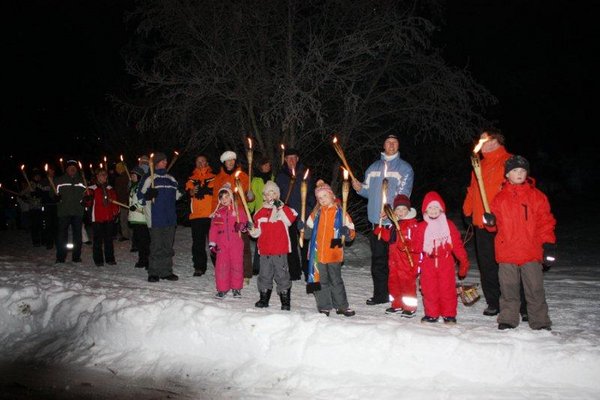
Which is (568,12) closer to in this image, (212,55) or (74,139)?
(212,55)

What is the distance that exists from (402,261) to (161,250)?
13.8 feet

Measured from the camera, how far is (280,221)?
6941 mm

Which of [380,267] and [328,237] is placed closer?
[328,237]

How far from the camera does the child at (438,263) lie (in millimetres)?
5820

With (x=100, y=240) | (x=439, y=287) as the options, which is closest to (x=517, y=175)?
(x=439, y=287)

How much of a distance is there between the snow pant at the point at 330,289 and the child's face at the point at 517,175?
2.13 meters

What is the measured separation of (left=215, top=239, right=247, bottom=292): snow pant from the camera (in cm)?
742

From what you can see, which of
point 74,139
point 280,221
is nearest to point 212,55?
point 280,221

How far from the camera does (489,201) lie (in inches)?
244

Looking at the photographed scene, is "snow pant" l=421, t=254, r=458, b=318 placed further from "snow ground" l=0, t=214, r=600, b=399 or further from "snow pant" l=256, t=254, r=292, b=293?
"snow pant" l=256, t=254, r=292, b=293

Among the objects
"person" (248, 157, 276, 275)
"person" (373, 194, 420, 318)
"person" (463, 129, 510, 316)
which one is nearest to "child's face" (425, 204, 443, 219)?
"person" (373, 194, 420, 318)

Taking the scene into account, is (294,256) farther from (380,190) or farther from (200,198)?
(380,190)

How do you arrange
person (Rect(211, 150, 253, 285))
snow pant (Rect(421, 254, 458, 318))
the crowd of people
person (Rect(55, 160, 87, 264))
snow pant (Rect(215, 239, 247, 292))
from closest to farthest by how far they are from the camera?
the crowd of people
snow pant (Rect(421, 254, 458, 318))
snow pant (Rect(215, 239, 247, 292))
person (Rect(211, 150, 253, 285))
person (Rect(55, 160, 87, 264))

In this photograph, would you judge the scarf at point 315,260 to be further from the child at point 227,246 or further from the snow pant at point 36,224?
the snow pant at point 36,224
